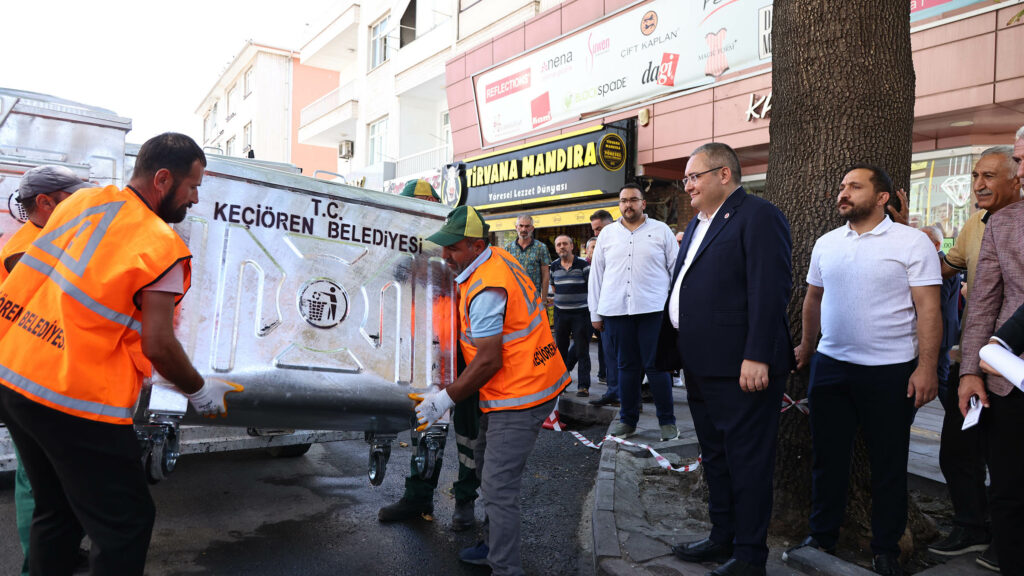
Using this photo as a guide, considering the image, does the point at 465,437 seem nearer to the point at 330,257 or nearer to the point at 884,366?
the point at 330,257

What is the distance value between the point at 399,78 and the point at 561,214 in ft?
30.8

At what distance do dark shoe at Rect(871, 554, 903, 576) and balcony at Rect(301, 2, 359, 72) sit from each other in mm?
24118

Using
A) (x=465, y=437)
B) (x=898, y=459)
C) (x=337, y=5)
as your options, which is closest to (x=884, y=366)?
(x=898, y=459)

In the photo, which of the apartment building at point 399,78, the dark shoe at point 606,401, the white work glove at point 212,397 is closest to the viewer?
the white work glove at point 212,397

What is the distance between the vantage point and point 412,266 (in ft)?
11.0

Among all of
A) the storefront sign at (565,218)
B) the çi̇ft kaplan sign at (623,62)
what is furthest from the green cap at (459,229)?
the storefront sign at (565,218)

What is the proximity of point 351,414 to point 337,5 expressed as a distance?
81.4 ft

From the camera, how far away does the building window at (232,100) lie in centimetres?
3725

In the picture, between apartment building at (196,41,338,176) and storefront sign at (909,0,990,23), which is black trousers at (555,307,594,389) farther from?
apartment building at (196,41,338,176)

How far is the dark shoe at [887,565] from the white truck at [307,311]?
2.01 meters

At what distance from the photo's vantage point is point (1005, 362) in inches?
88.9

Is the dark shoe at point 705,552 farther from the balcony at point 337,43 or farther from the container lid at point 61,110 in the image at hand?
the balcony at point 337,43

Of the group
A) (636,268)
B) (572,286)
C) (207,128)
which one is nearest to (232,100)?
(207,128)

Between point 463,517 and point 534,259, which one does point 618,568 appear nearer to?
point 463,517
